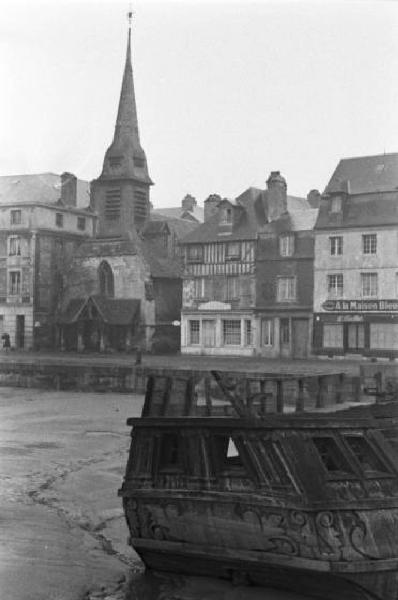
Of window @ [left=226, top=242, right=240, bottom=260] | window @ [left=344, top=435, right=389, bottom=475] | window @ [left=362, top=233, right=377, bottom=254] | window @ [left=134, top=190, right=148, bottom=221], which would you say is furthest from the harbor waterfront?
window @ [left=134, top=190, right=148, bottom=221]

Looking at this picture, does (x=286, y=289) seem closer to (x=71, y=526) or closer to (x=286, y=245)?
(x=286, y=245)

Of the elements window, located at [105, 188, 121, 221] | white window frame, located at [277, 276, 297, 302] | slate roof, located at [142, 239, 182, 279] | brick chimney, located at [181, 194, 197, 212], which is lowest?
white window frame, located at [277, 276, 297, 302]

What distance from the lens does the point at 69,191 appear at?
59031 mm

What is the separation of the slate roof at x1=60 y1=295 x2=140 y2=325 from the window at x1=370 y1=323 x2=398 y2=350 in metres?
15.6

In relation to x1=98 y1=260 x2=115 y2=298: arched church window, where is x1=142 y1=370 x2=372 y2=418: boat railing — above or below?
below

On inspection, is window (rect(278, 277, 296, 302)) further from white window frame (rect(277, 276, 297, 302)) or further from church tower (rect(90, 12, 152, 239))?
church tower (rect(90, 12, 152, 239))

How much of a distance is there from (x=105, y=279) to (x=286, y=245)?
530 inches

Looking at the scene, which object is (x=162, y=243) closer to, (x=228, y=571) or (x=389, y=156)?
(x=389, y=156)

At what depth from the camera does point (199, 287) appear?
51.0 m

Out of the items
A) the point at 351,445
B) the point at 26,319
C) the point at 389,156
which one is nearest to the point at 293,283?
the point at 389,156

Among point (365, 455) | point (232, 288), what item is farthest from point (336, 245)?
point (365, 455)

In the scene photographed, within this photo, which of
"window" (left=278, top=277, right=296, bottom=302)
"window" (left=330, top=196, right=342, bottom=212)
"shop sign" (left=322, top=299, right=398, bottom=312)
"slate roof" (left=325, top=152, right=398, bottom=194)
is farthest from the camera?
"window" (left=278, top=277, right=296, bottom=302)

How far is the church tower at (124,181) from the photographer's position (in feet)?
185

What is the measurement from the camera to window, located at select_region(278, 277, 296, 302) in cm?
4775
